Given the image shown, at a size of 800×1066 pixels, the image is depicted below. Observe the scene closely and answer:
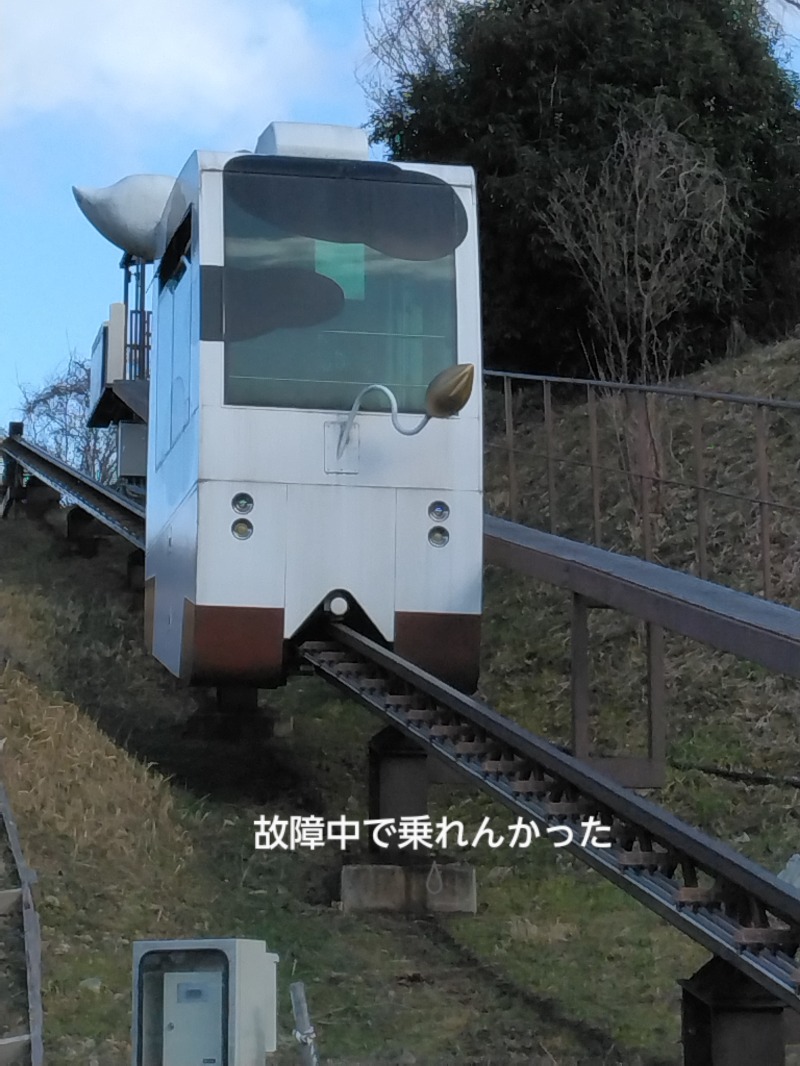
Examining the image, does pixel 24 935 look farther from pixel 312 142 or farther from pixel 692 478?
pixel 692 478

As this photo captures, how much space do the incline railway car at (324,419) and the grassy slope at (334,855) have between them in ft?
3.42

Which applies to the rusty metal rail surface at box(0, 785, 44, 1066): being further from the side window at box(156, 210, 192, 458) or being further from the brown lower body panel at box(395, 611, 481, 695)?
the side window at box(156, 210, 192, 458)

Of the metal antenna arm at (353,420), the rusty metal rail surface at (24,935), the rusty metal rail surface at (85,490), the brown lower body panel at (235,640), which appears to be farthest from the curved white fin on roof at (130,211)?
the rusty metal rail surface at (24,935)

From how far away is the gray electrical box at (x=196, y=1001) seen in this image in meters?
3.61

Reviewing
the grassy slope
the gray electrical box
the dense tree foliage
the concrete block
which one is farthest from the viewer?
the dense tree foliage

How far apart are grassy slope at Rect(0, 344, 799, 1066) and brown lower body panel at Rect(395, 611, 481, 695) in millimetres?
1251

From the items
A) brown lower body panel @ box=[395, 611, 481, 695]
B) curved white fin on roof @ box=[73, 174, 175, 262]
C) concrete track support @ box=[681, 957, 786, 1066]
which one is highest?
curved white fin on roof @ box=[73, 174, 175, 262]

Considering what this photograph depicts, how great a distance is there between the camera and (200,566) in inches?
338

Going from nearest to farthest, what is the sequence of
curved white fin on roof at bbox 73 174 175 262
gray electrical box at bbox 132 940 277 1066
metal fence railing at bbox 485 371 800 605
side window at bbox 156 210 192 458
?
gray electrical box at bbox 132 940 277 1066, side window at bbox 156 210 192 458, metal fence railing at bbox 485 371 800 605, curved white fin on roof at bbox 73 174 175 262

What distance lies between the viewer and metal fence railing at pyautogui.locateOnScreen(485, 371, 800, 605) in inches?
480

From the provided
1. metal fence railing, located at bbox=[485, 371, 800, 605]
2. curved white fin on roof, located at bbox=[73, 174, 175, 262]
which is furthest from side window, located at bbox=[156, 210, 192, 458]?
curved white fin on roof, located at bbox=[73, 174, 175, 262]

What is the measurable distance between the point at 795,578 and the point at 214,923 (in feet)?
21.1

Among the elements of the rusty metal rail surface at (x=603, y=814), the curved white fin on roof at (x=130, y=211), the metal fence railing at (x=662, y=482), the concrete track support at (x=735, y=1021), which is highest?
the curved white fin on roof at (x=130, y=211)

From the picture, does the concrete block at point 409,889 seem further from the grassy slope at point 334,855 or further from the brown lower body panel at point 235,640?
the brown lower body panel at point 235,640
